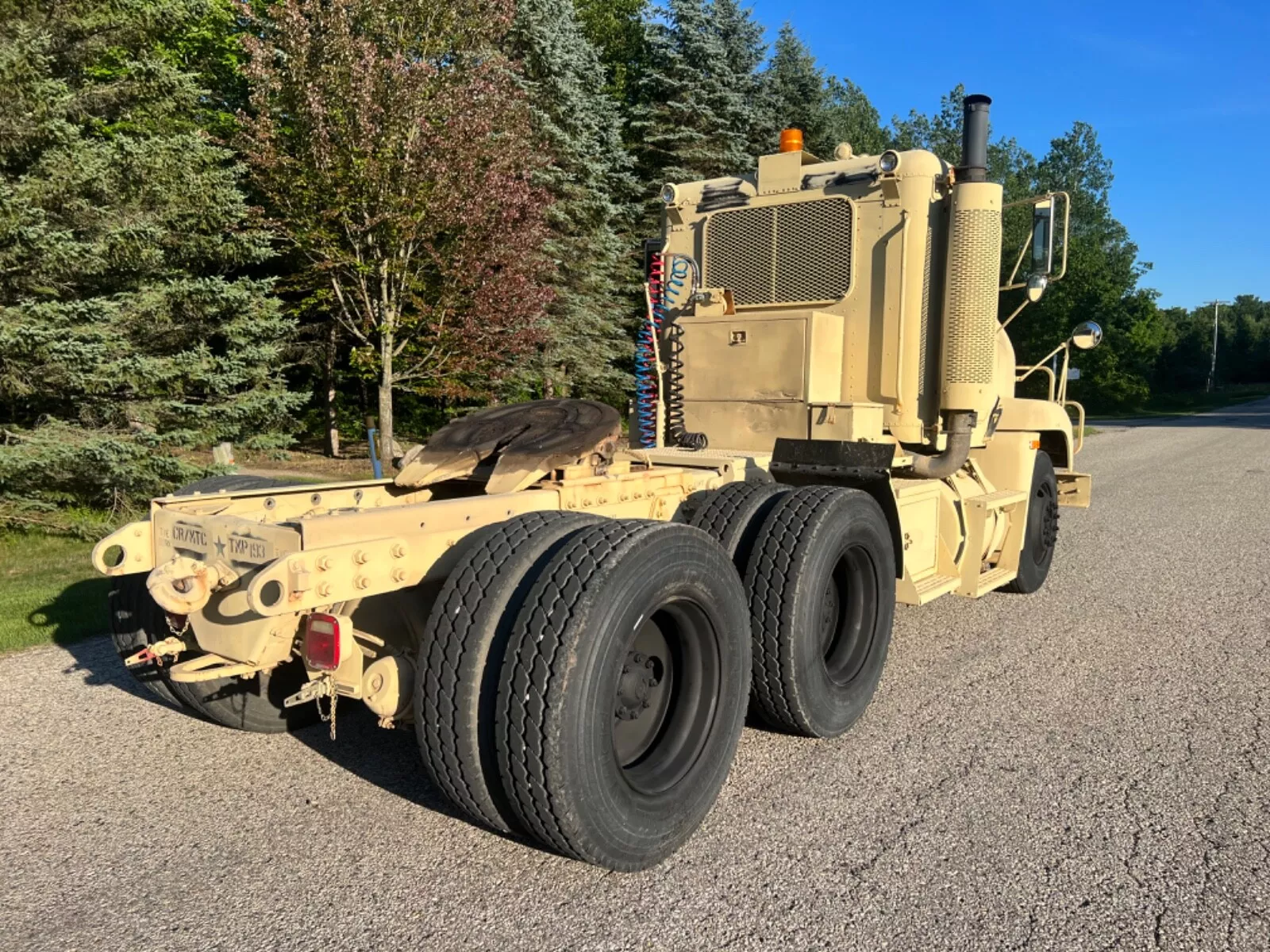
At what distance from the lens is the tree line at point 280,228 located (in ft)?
27.8

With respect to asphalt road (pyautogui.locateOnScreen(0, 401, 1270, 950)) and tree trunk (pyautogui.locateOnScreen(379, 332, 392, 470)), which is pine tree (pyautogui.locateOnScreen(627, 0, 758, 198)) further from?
asphalt road (pyautogui.locateOnScreen(0, 401, 1270, 950))

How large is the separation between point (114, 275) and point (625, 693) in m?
8.35

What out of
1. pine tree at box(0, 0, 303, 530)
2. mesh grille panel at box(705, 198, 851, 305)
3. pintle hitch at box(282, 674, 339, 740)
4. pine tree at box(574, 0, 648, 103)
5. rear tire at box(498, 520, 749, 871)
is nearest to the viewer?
rear tire at box(498, 520, 749, 871)

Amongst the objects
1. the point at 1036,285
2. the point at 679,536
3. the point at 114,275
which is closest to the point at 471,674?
the point at 679,536

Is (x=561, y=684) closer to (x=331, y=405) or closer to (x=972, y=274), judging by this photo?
(x=972, y=274)

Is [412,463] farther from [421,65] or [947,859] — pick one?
[421,65]

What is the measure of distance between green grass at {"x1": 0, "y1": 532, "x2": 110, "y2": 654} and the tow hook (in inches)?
103

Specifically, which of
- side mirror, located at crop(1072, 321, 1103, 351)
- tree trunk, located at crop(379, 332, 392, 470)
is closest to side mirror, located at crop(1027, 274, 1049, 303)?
side mirror, located at crop(1072, 321, 1103, 351)

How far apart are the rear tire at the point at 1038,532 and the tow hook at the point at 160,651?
18.4ft

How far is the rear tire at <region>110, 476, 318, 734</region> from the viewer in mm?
3861

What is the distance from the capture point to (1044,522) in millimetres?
7227

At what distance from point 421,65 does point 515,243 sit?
284 cm

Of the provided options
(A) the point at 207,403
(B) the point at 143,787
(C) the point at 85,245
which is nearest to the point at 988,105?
(B) the point at 143,787

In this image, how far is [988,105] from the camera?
5461 mm
